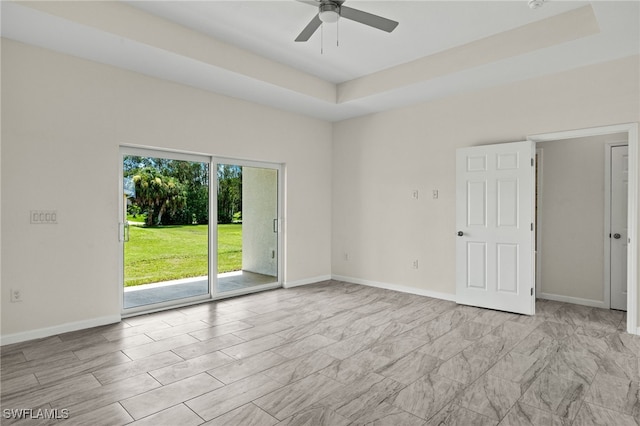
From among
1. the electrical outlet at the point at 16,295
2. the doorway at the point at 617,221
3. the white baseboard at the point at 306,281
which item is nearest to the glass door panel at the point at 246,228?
the white baseboard at the point at 306,281

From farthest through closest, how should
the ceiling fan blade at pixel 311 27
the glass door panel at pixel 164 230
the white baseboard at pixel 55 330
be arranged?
the glass door panel at pixel 164 230
the white baseboard at pixel 55 330
the ceiling fan blade at pixel 311 27

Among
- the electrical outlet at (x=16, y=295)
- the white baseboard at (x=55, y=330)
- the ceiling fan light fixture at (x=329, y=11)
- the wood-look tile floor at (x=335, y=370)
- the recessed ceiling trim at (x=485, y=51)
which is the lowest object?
the wood-look tile floor at (x=335, y=370)

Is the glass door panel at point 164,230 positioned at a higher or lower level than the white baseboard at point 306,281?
higher

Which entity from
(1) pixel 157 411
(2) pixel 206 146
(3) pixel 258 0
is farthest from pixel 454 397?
(2) pixel 206 146

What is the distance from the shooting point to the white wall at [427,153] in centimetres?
412

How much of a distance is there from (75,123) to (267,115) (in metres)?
2.61

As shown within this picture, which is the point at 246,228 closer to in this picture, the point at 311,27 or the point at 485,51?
the point at 311,27

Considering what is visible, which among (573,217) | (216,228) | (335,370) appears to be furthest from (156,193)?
(573,217)

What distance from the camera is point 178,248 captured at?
481 cm

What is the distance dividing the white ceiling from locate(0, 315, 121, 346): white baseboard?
2801 mm

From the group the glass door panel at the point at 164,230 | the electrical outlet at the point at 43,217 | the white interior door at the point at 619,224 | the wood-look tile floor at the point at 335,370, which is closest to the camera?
the wood-look tile floor at the point at 335,370

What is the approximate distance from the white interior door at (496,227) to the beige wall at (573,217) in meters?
1.04

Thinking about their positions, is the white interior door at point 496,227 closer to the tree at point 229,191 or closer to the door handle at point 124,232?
the tree at point 229,191

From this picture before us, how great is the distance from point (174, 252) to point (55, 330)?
148 cm
